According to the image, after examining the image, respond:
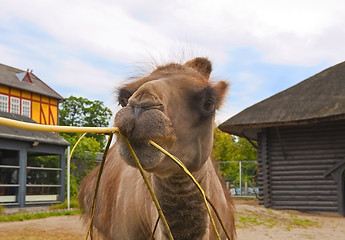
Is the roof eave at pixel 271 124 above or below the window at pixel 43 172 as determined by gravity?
above

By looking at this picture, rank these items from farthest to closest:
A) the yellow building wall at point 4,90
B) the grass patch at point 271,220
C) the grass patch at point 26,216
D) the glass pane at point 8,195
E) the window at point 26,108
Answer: the window at point 26,108 < the yellow building wall at point 4,90 < the glass pane at point 8,195 < the grass patch at point 26,216 < the grass patch at point 271,220

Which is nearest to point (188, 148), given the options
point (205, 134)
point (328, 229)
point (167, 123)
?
point (205, 134)

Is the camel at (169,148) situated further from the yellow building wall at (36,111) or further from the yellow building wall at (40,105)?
the yellow building wall at (36,111)

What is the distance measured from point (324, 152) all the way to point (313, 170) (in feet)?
2.71

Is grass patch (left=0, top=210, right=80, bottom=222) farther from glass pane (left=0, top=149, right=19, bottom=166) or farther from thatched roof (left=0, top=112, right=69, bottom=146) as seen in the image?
glass pane (left=0, top=149, right=19, bottom=166)

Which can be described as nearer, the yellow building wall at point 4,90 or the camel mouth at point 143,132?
the camel mouth at point 143,132

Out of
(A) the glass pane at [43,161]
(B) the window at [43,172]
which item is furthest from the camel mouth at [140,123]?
(A) the glass pane at [43,161]

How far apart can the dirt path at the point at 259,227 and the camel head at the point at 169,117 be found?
8.13 metres

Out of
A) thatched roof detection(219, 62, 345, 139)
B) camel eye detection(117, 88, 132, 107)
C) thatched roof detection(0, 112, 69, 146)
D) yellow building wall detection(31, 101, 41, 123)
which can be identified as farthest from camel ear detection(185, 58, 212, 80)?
yellow building wall detection(31, 101, 41, 123)

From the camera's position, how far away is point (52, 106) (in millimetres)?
31156

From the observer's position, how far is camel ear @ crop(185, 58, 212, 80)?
323cm

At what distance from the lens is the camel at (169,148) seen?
2162 mm

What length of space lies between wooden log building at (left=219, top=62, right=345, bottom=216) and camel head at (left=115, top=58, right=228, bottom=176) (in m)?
13.8

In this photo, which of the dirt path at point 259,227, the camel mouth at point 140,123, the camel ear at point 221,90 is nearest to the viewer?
the camel mouth at point 140,123
